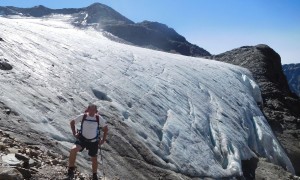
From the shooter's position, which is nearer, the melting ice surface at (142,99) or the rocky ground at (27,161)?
the rocky ground at (27,161)

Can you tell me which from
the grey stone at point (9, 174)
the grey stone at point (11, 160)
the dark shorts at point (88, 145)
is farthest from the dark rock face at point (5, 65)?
the grey stone at point (9, 174)

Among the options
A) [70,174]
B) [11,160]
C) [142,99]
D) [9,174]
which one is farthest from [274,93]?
[9,174]

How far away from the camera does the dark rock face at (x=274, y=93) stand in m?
34.8

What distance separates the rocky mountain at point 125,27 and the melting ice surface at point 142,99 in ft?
214

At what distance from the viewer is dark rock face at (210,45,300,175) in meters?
34.8

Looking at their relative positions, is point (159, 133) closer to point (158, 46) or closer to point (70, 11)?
point (158, 46)

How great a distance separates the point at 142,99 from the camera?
72.3 feet

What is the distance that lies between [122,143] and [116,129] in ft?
3.22

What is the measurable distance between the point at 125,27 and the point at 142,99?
82371 mm

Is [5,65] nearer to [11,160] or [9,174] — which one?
[11,160]

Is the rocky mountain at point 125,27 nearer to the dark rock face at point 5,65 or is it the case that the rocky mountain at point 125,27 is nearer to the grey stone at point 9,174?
the dark rock face at point 5,65

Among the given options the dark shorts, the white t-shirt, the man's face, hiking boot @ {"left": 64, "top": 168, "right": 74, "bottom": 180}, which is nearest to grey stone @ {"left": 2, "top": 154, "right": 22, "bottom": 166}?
hiking boot @ {"left": 64, "top": 168, "right": 74, "bottom": 180}

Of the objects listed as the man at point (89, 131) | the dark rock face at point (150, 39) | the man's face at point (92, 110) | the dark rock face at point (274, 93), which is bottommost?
the dark rock face at point (150, 39)

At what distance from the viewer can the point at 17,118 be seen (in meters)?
13.5
